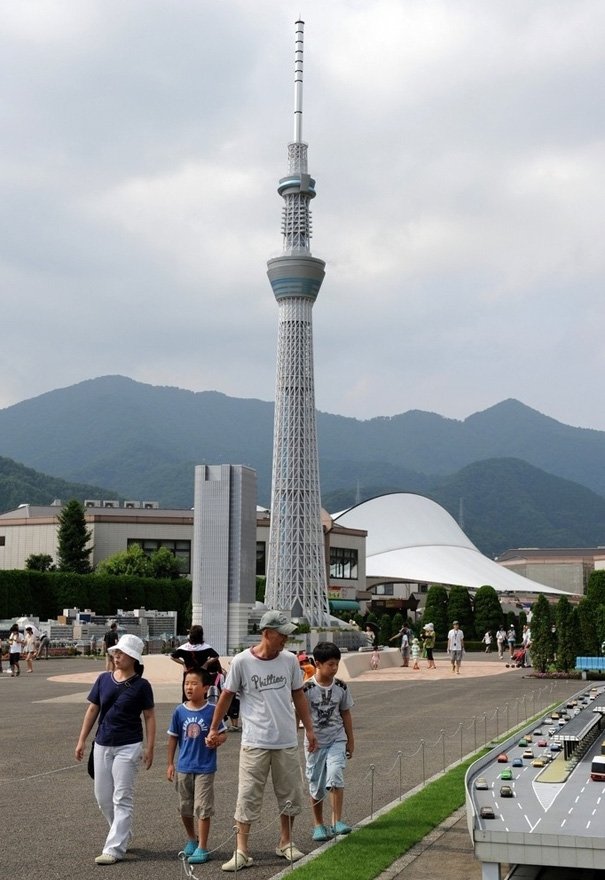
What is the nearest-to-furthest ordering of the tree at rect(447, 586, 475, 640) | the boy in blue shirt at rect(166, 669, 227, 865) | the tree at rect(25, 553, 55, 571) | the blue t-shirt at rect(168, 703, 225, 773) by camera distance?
the boy in blue shirt at rect(166, 669, 227, 865)
the blue t-shirt at rect(168, 703, 225, 773)
the tree at rect(447, 586, 475, 640)
the tree at rect(25, 553, 55, 571)

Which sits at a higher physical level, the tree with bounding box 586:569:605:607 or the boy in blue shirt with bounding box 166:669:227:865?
the tree with bounding box 586:569:605:607

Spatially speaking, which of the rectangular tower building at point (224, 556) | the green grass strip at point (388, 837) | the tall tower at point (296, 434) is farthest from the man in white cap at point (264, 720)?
the tall tower at point (296, 434)

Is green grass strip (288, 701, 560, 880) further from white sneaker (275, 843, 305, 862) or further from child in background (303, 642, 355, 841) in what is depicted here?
child in background (303, 642, 355, 841)

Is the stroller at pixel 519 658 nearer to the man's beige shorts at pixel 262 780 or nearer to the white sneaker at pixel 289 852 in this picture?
the white sneaker at pixel 289 852

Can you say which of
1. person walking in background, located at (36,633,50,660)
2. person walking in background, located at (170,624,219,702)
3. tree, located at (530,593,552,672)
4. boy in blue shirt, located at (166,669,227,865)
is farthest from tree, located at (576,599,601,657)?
person walking in background, located at (36,633,50,660)

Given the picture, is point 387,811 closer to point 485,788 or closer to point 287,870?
point 287,870

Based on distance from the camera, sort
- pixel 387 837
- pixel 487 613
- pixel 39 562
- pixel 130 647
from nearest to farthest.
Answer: pixel 130 647 < pixel 387 837 < pixel 487 613 < pixel 39 562

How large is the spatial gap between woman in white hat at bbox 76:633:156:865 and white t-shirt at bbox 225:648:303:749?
3.02 ft

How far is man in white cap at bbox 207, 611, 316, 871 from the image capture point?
8234mm

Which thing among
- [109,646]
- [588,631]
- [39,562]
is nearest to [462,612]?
[588,631]

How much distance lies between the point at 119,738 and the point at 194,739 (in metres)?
0.64

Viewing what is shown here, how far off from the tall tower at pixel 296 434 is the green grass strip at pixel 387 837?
6009cm

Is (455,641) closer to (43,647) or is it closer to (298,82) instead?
(43,647)

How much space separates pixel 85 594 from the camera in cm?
7088
